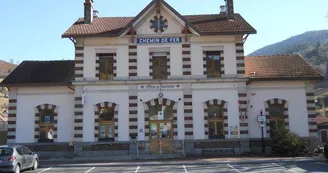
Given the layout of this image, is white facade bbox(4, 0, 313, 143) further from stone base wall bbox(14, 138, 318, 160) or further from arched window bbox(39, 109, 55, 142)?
arched window bbox(39, 109, 55, 142)

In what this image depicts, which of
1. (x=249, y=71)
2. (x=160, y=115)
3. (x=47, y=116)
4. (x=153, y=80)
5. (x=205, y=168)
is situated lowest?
(x=205, y=168)

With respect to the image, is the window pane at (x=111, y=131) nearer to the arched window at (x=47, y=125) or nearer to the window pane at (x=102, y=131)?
the window pane at (x=102, y=131)

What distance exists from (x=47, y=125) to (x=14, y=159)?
9090 millimetres

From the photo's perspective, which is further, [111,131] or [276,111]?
[276,111]

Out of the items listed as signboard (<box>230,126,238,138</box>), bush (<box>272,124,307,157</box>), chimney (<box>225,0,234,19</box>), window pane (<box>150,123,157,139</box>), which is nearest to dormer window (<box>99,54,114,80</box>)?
window pane (<box>150,123,157,139</box>)

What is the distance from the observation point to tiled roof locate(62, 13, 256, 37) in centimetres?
2462

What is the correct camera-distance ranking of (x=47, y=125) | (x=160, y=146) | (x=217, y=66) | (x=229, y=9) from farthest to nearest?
1. (x=229, y=9)
2. (x=47, y=125)
3. (x=217, y=66)
4. (x=160, y=146)

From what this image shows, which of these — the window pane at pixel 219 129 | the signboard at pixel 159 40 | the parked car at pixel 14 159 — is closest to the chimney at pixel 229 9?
the signboard at pixel 159 40

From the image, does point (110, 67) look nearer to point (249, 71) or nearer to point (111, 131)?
point (111, 131)

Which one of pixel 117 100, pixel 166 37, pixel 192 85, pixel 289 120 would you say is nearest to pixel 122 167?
pixel 117 100

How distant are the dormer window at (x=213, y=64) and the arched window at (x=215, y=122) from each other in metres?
2.19

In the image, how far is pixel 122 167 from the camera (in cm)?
1953

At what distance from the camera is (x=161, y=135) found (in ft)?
80.5

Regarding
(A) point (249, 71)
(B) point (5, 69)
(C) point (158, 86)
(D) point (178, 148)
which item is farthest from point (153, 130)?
→ (B) point (5, 69)
